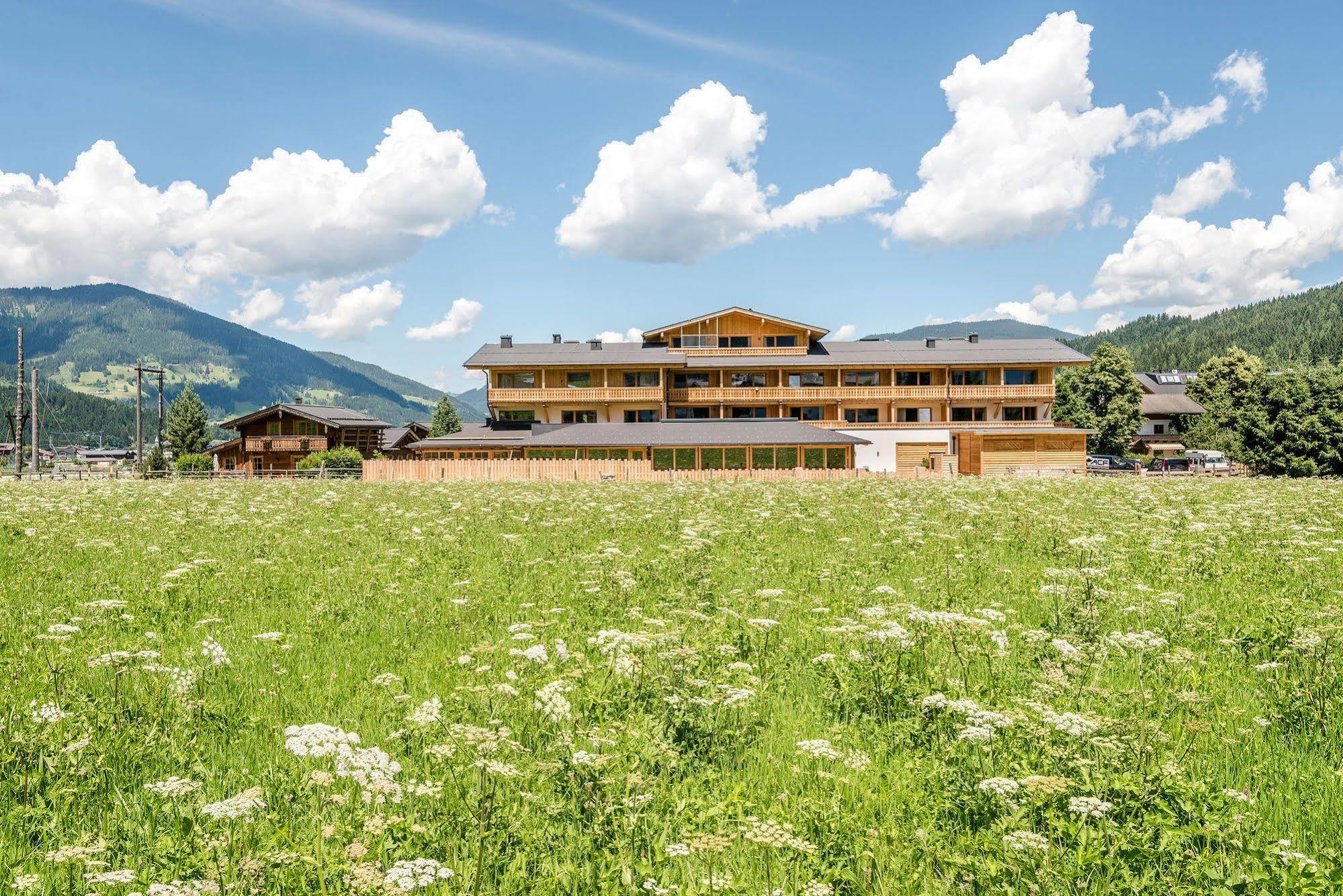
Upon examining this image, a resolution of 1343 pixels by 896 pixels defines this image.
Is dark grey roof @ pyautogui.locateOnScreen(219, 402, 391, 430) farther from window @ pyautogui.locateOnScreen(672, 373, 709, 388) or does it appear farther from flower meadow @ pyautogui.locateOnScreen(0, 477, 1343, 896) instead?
flower meadow @ pyautogui.locateOnScreen(0, 477, 1343, 896)

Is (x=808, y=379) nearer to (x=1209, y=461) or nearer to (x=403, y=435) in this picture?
(x=1209, y=461)

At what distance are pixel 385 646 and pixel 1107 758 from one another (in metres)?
6.47

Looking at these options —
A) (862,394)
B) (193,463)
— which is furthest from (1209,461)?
(193,463)

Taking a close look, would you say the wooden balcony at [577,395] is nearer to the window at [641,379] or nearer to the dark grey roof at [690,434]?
the window at [641,379]

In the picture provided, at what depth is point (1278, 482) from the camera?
3400 centimetres

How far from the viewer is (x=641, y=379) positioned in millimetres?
61125

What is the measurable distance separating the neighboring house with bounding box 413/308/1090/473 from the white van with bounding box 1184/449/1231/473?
12.3 m

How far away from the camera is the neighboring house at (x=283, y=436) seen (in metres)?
79.0

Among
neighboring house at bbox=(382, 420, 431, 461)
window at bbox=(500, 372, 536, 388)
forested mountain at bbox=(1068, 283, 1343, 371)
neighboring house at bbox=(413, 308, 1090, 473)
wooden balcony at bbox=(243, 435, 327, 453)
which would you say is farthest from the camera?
forested mountain at bbox=(1068, 283, 1343, 371)

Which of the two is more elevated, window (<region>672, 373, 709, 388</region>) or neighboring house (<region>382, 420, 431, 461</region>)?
window (<region>672, 373, 709, 388</region>)

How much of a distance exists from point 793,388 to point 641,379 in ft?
44.4

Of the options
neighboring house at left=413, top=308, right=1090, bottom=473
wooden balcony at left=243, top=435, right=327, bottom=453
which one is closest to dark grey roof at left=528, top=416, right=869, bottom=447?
neighboring house at left=413, top=308, right=1090, bottom=473

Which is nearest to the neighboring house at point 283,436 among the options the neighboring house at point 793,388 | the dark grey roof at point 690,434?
the neighboring house at point 793,388

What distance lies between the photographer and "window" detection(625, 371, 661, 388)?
60.7m
